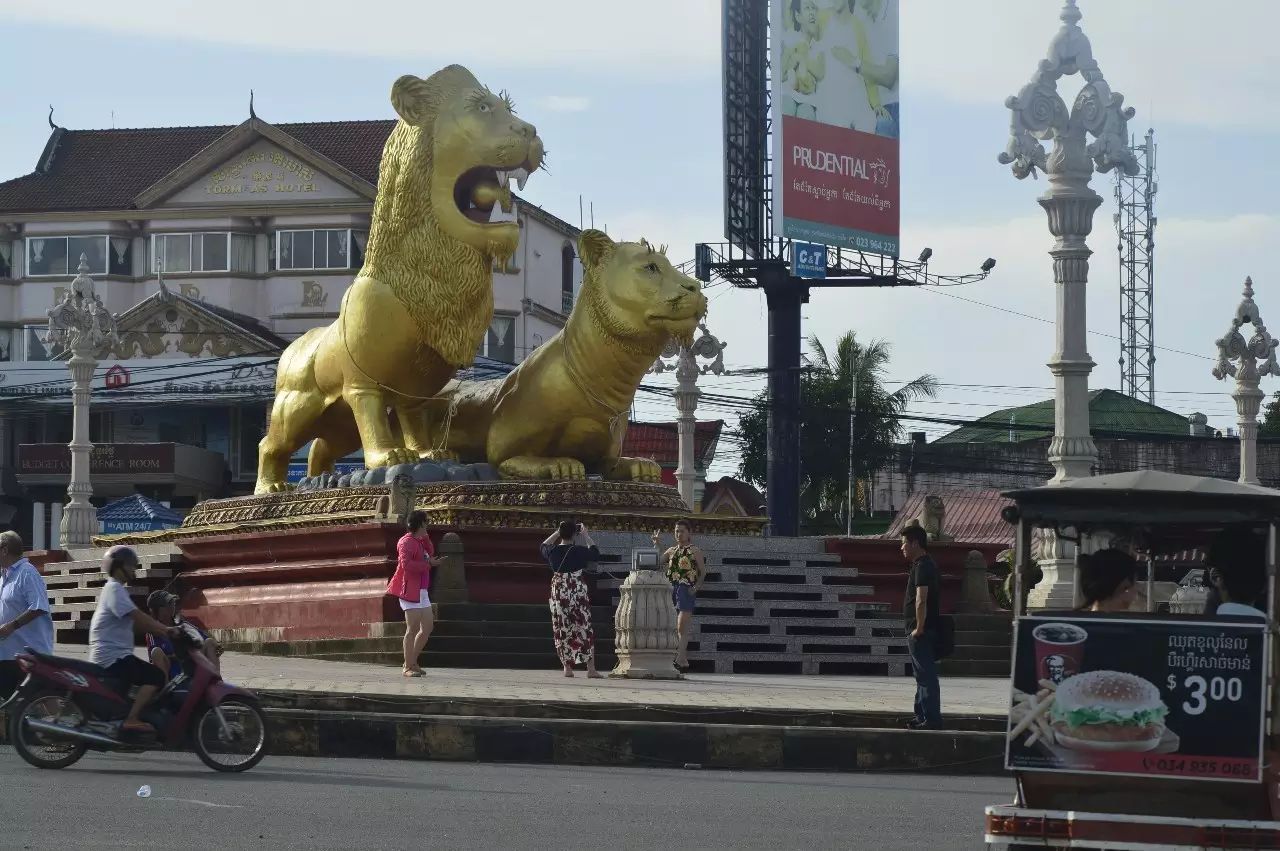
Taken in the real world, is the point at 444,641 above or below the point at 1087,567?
below

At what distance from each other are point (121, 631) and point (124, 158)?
51.5 metres

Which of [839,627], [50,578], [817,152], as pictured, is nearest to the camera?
[839,627]

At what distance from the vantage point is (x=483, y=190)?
22.6 m

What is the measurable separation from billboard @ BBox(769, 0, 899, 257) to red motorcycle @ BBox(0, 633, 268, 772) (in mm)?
34955

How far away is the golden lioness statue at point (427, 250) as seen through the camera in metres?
22.3

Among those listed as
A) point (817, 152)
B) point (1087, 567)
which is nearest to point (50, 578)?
point (1087, 567)

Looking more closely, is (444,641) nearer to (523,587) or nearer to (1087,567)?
(523,587)

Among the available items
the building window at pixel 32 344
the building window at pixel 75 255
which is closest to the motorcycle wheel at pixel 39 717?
the building window at pixel 75 255

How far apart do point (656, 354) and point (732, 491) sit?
2808cm

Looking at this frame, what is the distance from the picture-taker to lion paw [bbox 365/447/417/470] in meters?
23.1

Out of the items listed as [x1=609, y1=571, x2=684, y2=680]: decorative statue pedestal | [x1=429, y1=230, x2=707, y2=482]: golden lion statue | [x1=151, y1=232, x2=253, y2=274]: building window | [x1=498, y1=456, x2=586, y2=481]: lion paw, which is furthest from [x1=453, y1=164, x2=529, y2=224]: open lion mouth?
[x1=151, y1=232, x2=253, y2=274]: building window

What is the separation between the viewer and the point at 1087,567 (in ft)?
27.6

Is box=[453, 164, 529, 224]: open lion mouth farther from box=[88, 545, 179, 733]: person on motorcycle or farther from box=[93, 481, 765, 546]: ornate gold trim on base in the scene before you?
box=[88, 545, 179, 733]: person on motorcycle

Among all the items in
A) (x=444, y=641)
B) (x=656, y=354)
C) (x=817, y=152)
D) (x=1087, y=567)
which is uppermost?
(x=817, y=152)
